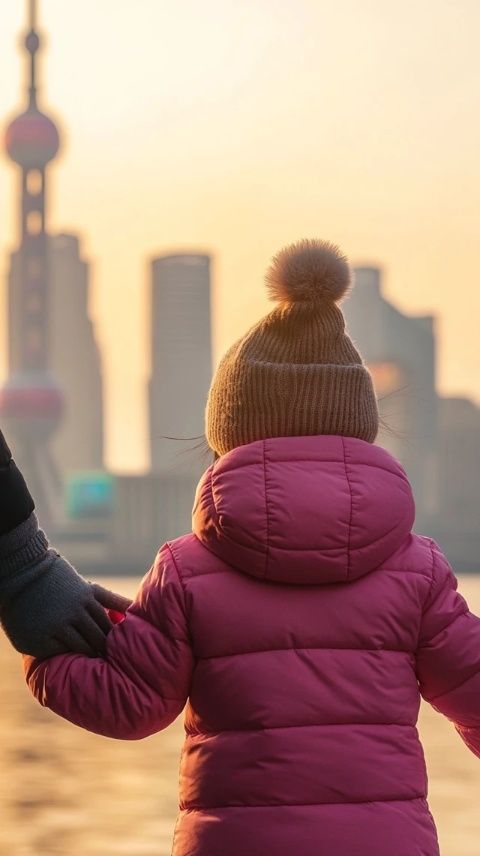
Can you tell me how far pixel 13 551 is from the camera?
2.52m

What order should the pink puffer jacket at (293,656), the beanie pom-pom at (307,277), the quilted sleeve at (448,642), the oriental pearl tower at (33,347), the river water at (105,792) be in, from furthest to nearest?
1. the oriental pearl tower at (33,347)
2. the river water at (105,792)
3. the beanie pom-pom at (307,277)
4. the quilted sleeve at (448,642)
5. the pink puffer jacket at (293,656)

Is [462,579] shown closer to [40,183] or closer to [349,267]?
[40,183]

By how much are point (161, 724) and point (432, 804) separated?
6.84 meters

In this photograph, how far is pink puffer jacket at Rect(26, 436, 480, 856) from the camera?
218cm

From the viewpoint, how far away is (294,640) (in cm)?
225

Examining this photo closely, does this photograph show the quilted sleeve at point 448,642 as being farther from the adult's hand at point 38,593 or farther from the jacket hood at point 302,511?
the adult's hand at point 38,593

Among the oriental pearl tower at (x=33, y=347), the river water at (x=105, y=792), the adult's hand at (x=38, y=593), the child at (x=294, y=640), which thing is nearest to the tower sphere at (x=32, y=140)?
the oriental pearl tower at (x=33, y=347)

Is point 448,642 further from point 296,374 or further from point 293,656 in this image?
point 296,374

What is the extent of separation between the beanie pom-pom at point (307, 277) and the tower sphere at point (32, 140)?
378 feet

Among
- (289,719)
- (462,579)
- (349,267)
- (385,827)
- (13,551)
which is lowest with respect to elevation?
(462,579)

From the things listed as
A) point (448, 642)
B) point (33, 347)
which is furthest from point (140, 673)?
point (33, 347)

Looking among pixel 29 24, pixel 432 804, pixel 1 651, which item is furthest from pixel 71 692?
pixel 29 24

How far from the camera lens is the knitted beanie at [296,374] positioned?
92.3 inches

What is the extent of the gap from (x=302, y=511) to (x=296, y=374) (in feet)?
0.80
